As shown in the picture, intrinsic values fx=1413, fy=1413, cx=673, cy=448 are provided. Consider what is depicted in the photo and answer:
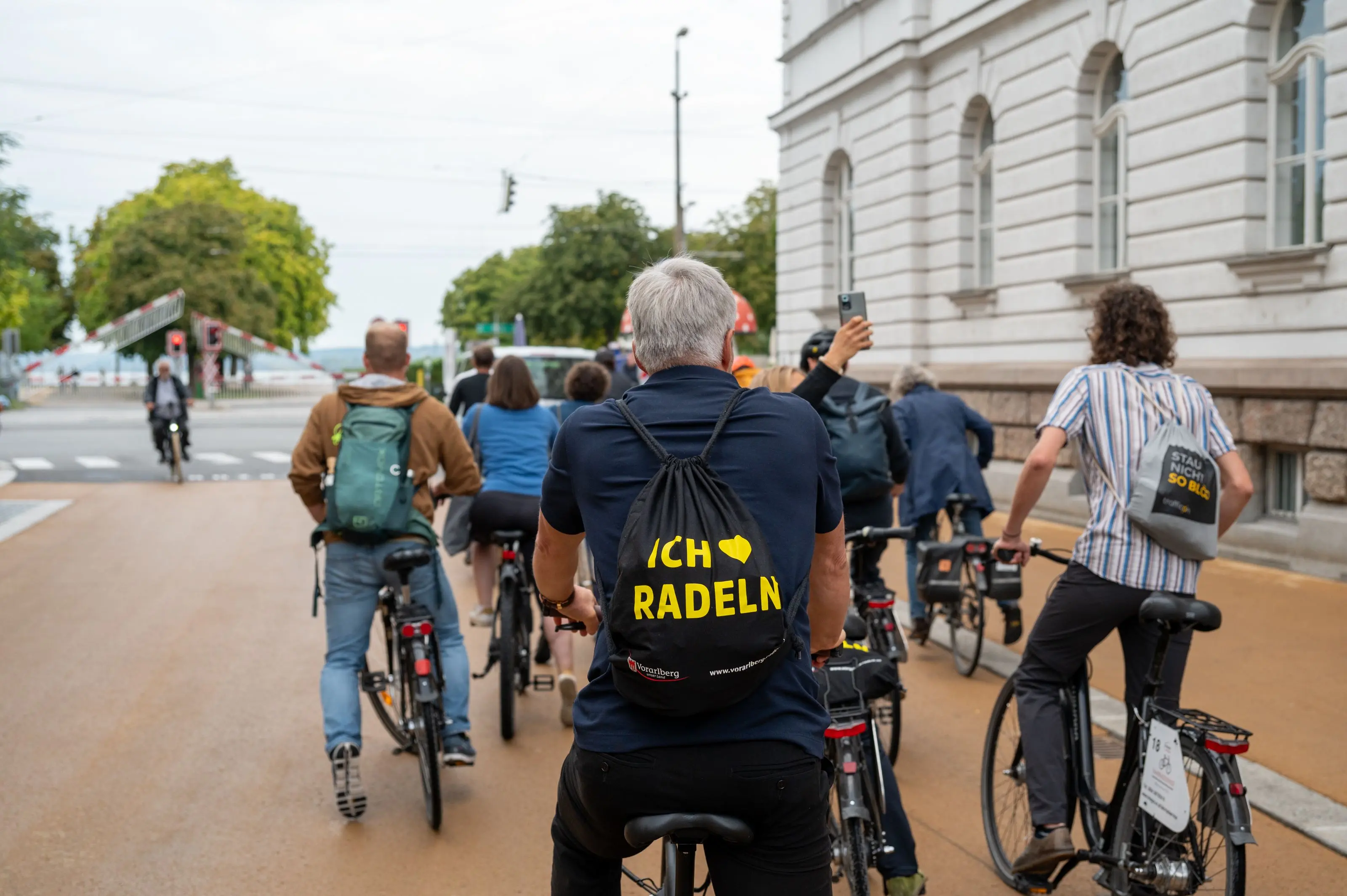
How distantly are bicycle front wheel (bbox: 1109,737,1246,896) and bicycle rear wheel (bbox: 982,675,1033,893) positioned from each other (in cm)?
56

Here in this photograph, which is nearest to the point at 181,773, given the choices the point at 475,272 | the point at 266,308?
the point at 266,308

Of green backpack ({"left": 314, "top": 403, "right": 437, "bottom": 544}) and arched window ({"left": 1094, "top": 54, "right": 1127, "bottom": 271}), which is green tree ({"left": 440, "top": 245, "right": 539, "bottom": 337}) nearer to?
arched window ({"left": 1094, "top": 54, "right": 1127, "bottom": 271})

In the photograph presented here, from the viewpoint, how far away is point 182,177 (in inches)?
3157

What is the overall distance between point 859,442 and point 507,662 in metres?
1.90

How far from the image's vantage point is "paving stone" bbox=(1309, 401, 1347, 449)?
35.9ft

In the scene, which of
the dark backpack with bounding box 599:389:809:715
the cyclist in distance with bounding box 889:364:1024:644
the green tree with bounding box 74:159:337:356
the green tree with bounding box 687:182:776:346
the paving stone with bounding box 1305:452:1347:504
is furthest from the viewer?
the green tree with bounding box 74:159:337:356

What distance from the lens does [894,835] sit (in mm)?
4102

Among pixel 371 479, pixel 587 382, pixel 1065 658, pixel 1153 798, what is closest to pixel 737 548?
pixel 1153 798

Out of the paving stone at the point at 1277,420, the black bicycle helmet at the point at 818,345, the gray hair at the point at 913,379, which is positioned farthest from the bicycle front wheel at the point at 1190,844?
the paving stone at the point at 1277,420

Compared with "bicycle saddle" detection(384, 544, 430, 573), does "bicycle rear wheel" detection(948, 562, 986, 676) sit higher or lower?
lower

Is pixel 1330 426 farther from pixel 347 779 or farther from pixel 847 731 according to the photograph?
pixel 347 779

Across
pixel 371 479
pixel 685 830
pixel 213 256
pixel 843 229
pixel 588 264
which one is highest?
pixel 213 256

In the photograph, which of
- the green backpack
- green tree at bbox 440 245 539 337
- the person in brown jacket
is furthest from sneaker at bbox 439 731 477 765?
green tree at bbox 440 245 539 337

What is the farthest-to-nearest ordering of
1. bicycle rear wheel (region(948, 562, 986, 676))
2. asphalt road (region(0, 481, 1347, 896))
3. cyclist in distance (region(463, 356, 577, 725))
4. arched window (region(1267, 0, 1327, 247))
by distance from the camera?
arched window (region(1267, 0, 1327, 247)) < bicycle rear wheel (region(948, 562, 986, 676)) < cyclist in distance (region(463, 356, 577, 725)) < asphalt road (region(0, 481, 1347, 896))
